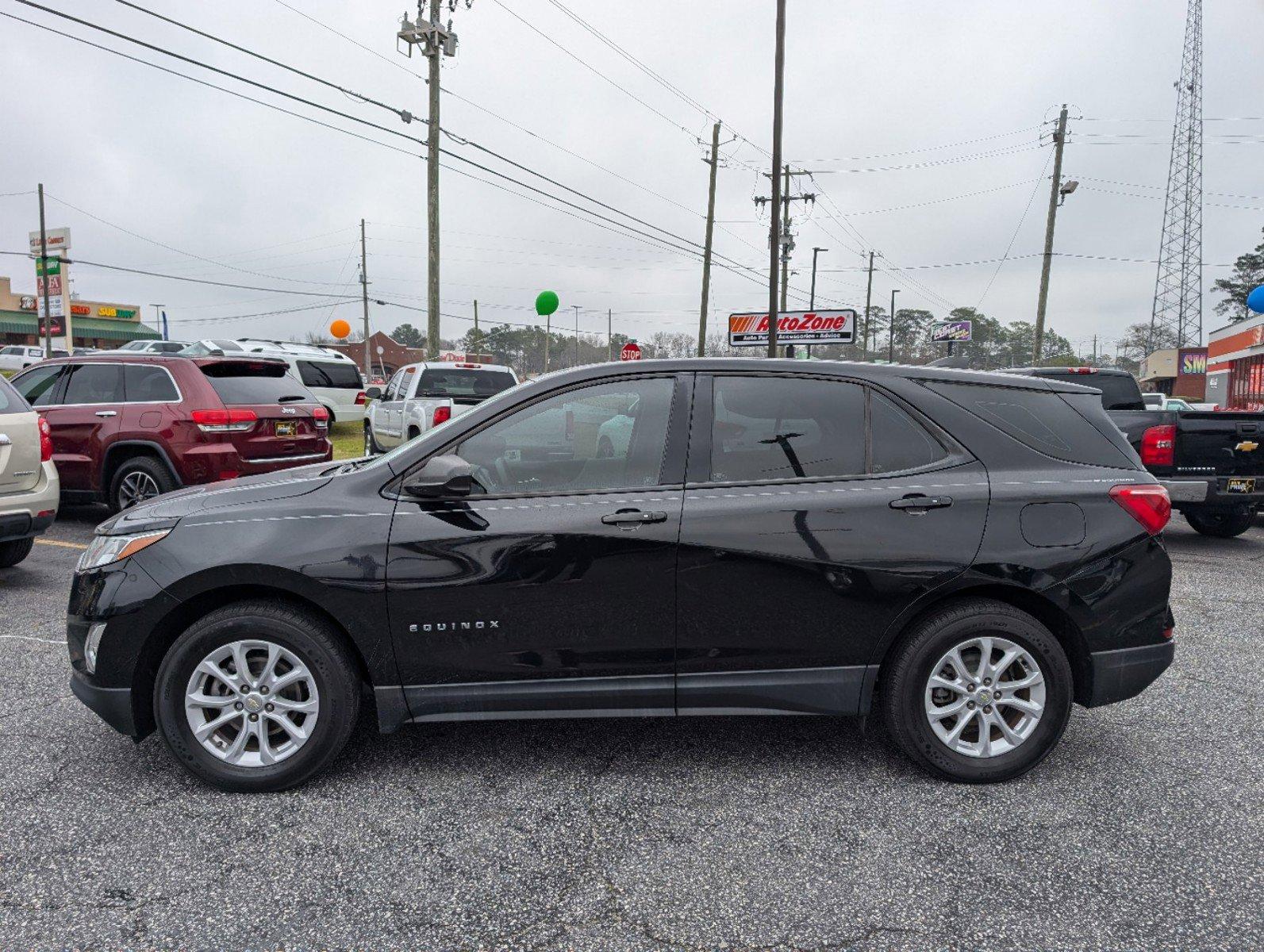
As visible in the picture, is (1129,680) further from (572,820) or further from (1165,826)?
(572,820)

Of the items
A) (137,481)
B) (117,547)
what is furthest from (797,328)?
(117,547)

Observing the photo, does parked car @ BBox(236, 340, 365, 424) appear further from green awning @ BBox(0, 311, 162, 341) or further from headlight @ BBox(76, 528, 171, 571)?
green awning @ BBox(0, 311, 162, 341)

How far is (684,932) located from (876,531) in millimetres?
1569

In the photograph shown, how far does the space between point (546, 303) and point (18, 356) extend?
2776cm

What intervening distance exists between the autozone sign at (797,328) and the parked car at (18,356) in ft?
87.5

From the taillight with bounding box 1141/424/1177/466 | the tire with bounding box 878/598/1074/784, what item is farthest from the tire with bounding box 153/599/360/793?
the taillight with bounding box 1141/424/1177/466

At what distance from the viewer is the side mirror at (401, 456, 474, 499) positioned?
3.05m

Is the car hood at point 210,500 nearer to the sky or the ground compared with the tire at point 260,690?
nearer to the sky

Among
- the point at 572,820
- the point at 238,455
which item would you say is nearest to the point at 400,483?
the point at 572,820

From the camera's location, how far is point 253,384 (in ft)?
27.1

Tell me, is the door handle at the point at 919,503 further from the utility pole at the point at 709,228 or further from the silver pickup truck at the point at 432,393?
the utility pole at the point at 709,228

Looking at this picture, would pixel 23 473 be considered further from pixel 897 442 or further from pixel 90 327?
pixel 90 327

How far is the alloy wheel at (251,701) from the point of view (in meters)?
3.08

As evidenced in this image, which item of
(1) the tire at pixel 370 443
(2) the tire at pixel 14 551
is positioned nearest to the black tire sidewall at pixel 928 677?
(2) the tire at pixel 14 551
